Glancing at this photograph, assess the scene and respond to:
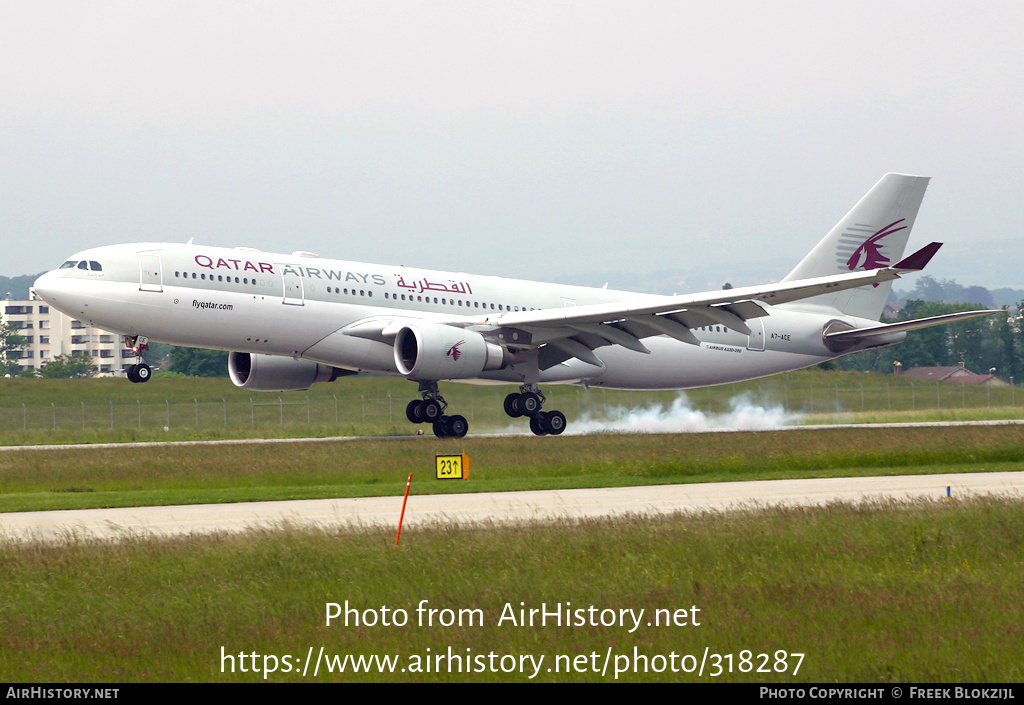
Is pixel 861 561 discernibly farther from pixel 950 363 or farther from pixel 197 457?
pixel 950 363

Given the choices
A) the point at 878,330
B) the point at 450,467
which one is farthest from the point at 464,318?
the point at 450,467

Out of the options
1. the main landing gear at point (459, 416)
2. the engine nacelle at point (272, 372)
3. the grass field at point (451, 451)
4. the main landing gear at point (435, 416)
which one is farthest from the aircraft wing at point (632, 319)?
the engine nacelle at point (272, 372)

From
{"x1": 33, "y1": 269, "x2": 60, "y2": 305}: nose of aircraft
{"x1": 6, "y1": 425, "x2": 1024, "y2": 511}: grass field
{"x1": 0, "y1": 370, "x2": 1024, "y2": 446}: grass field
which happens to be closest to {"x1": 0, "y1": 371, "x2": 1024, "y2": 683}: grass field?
{"x1": 6, "y1": 425, "x2": 1024, "y2": 511}: grass field

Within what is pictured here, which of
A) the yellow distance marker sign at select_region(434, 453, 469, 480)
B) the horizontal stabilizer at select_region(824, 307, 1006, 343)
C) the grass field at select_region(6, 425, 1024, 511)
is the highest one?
the horizontal stabilizer at select_region(824, 307, 1006, 343)

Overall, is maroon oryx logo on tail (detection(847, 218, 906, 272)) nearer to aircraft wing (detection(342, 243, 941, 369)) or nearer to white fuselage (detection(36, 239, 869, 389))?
white fuselage (detection(36, 239, 869, 389))

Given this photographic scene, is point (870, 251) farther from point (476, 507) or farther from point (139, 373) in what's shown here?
point (476, 507)

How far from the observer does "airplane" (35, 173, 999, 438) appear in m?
34.8

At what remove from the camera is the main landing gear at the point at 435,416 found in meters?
38.9

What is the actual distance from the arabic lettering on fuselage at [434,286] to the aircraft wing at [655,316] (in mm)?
2430

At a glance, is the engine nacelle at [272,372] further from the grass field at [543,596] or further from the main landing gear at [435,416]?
the grass field at [543,596]

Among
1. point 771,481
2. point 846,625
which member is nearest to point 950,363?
point 771,481

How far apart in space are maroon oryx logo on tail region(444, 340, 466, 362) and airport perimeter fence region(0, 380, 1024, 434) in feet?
34.9

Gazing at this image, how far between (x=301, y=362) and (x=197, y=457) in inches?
363

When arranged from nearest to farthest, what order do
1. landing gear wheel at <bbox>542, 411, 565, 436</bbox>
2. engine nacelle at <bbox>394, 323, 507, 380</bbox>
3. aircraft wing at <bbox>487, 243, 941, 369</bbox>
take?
aircraft wing at <bbox>487, 243, 941, 369</bbox> → engine nacelle at <bbox>394, 323, 507, 380</bbox> → landing gear wheel at <bbox>542, 411, 565, 436</bbox>
